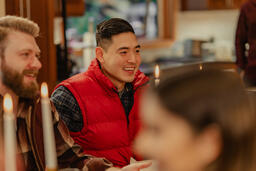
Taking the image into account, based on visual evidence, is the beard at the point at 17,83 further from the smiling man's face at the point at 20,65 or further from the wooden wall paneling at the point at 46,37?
the wooden wall paneling at the point at 46,37

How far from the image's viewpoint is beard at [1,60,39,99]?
4.89 ft

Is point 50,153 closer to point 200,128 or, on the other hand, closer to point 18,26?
point 200,128

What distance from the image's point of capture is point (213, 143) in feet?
2.40

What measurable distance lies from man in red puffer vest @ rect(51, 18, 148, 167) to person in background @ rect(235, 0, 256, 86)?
1845mm

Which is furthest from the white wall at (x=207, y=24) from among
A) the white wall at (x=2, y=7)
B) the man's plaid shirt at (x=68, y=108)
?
the man's plaid shirt at (x=68, y=108)

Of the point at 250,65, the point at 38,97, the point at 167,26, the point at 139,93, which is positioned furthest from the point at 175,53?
the point at 38,97

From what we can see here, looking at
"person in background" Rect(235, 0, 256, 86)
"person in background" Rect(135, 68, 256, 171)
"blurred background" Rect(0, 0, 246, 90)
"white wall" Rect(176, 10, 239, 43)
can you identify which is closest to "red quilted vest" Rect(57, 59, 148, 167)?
"person in background" Rect(135, 68, 256, 171)

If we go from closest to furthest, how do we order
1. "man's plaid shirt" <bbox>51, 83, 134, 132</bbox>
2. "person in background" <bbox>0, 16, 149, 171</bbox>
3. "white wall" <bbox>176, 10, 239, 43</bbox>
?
"person in background" <bbox>0, 16, 149, 171</bbox> < "man's plaid shirt" <bbox>51, 83, 134, 132</bbox> < "white wall" <bbox>176, 10, 239, 43</bbox>

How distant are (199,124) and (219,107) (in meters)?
0.05

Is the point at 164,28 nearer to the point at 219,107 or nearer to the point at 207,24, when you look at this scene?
the point at 207,24

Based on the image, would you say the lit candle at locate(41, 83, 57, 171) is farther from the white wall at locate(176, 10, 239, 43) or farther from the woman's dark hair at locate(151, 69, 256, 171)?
the white wall at locate(176, 10, 239, 43)

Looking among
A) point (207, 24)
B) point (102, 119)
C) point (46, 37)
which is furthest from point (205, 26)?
point (102, 119)

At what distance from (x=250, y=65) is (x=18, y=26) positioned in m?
2.66

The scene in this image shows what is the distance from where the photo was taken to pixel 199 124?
0.72 metres
